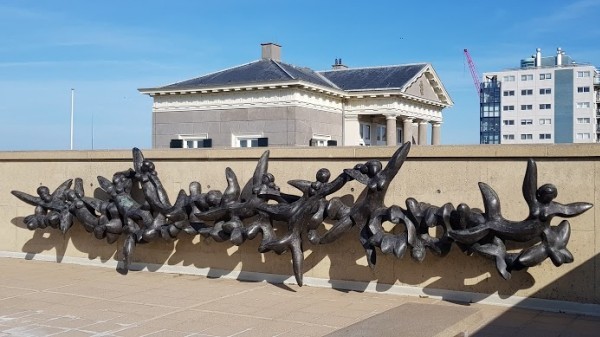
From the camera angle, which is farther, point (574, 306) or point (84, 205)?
point (84, 205)

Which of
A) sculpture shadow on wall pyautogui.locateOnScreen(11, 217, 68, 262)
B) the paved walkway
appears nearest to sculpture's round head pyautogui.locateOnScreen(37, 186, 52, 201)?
sculpture shadow on wall pyautogui.locateOnScreen(11, 217, 68, 262)

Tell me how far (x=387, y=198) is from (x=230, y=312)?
296 centimetres

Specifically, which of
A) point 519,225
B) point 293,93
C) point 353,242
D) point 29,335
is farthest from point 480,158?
point 293,93

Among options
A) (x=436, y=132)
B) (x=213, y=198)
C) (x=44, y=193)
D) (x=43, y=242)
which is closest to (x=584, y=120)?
(x=436, y=132)

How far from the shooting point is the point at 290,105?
36.5m

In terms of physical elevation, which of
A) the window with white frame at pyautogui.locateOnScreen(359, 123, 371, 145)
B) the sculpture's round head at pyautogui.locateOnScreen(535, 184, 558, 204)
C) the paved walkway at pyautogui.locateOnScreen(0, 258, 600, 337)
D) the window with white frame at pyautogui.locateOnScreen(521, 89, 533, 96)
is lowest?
the paved walkway at pyautogui.locateOnScreen(0, 258, 600, 337)

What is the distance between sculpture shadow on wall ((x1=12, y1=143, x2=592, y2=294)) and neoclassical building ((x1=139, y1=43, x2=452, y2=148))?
20.1m

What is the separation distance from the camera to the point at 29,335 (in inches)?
320

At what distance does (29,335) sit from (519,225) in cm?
590

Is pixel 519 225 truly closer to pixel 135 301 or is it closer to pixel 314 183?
pixel 314 183

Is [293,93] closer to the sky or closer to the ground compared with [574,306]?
closer to the sky

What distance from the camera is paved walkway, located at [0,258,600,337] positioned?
303 inches

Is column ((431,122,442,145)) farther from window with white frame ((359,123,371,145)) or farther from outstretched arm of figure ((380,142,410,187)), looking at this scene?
outstretched arm of figure ((380,142,410,187))

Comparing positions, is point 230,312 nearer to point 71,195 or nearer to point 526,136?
point 71,195
